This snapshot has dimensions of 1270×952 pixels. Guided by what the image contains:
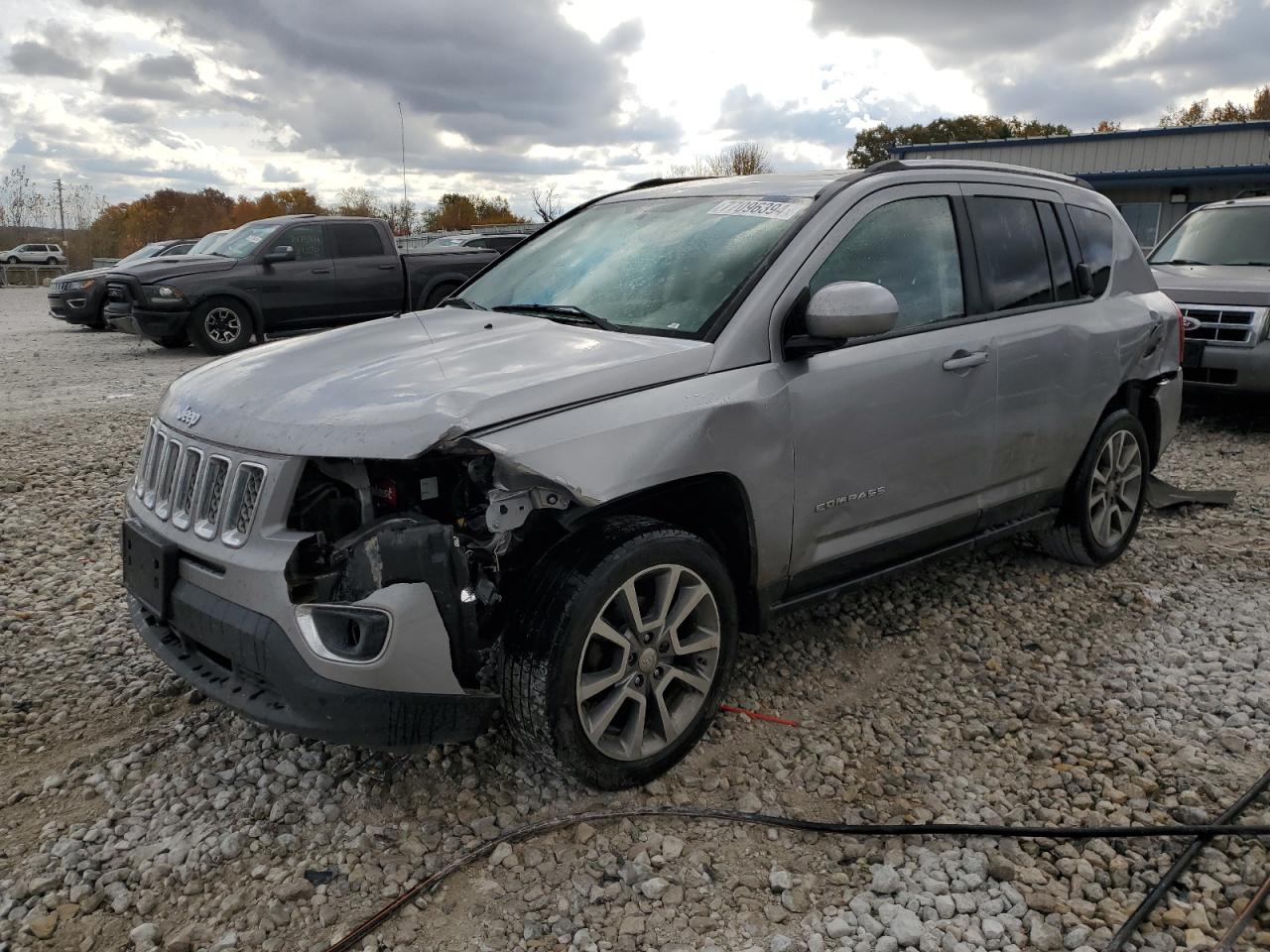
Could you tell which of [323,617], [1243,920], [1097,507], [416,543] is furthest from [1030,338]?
[323,617]

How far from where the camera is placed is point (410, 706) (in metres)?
2.51

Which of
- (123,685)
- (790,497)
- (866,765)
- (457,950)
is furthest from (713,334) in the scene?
(123,685)

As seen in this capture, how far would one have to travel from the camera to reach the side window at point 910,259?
11.3ft

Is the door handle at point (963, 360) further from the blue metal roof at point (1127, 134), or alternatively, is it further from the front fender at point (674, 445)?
the blue metal roof at point (1127, 134)

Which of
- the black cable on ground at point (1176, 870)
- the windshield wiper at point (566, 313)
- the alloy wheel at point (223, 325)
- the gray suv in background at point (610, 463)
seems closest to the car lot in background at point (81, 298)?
the alloy wheel at point (223, 325)

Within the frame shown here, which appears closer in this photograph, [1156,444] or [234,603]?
[234,603]

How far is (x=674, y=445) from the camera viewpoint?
111 inches

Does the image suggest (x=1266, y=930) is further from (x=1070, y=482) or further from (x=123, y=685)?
(x=123, y=685)

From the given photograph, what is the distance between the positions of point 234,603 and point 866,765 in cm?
203

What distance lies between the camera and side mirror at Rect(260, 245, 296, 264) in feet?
41.1

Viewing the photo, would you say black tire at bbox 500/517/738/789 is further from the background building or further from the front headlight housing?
the background building

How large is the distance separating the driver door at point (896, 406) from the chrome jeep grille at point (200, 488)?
1.68 m

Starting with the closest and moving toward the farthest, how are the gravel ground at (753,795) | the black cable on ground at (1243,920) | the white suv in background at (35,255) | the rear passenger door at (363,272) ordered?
1. the black cable on ground at (1243,920)
2. the gravel ground at (753,795)
3. the rear passenger door at (363,272)
4. the white suv in background at (35,255)

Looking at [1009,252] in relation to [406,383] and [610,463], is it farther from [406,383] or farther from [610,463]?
[406,383]
